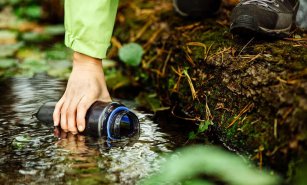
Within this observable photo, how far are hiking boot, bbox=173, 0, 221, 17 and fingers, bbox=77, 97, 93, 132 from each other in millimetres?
933

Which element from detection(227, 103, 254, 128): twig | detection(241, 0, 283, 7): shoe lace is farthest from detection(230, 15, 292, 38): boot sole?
detection(227, 103, 254, 128): twig

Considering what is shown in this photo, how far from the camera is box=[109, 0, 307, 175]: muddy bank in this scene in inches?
60.6

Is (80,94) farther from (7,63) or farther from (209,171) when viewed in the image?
(7,63)

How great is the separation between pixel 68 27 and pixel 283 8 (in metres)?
0.85

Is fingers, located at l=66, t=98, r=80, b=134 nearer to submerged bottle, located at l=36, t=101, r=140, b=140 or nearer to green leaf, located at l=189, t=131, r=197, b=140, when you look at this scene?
submerged bottle, located at l=36, t=101, r=140, b=140

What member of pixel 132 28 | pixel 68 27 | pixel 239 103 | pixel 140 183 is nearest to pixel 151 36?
pixel 132 28

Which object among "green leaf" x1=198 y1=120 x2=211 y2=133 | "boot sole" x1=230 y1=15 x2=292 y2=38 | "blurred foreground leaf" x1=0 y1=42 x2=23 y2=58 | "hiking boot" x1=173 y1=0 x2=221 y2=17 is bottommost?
"green leaf" x1=198 y1=120 x2=211 y2=133

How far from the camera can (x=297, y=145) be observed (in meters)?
1.43

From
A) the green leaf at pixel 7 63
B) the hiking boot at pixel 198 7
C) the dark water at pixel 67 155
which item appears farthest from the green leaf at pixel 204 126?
the green leaf at pixel 7 63

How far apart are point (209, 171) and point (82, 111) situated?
565 mm

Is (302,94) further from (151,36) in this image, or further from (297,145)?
(151,36)

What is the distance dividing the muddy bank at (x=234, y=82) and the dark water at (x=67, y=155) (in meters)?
0.22

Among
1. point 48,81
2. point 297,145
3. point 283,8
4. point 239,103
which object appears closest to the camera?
point 297,145

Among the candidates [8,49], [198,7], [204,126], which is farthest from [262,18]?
[8,49]
